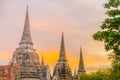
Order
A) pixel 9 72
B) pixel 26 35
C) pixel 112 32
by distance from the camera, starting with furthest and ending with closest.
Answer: pixel 26 35, pixel 9 72, pixel 112 32

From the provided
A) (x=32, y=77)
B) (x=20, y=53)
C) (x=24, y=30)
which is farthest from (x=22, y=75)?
(x=24, y=30)

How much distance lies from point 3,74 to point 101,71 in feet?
71.9

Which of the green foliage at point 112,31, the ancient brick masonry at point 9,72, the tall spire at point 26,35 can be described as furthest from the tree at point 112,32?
the tall spire at point 26,35

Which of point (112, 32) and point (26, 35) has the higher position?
point (26, 35)

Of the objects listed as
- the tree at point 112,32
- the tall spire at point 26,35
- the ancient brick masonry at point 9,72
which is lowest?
the tree at point 112,32

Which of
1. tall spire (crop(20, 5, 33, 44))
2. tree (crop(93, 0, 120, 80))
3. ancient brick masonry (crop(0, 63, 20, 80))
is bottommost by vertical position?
tree (crop(93, 0, 120, 80))

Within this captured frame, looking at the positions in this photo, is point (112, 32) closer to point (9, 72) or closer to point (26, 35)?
point (9, 72)

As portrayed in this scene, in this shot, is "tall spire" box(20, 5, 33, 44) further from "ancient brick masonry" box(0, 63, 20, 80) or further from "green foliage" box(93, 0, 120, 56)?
"green foliage" box(93, 0, 120, 56)

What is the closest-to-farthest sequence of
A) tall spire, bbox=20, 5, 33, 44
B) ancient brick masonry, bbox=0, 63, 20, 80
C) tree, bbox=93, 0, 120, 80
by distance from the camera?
tree, bbox=93, 0, 120, 80 < ancient brick masonry, bbox=0, 63, 20, 80 < tall spire, bbox=20, 5, 33, 44

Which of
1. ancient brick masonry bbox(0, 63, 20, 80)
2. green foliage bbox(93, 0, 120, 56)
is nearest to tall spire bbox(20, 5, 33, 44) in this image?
ancient brick masonry bbox(0, 63, 20, 80)

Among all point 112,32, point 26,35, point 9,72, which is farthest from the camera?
point 26,35

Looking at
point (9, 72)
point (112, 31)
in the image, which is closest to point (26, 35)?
point (9, 72)

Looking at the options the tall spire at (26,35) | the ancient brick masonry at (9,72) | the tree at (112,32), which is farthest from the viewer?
the tall spire at (26,35)

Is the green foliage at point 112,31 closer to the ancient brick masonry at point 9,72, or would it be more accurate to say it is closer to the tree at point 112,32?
the tree at point 112,32
